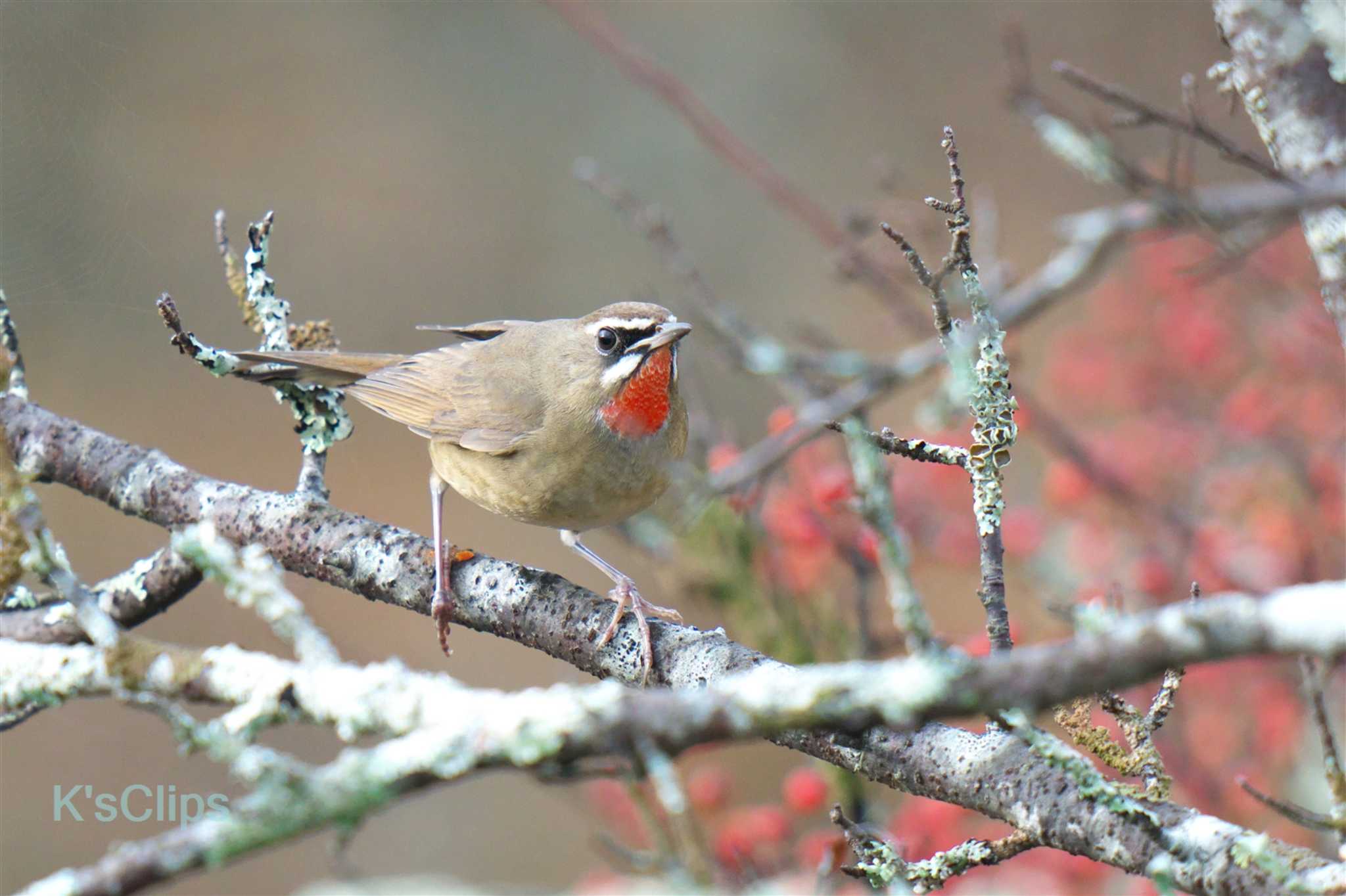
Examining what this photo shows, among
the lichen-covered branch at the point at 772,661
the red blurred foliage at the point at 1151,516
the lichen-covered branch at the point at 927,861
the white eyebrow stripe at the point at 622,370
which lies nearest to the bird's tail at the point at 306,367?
the lichen-covered branch at the point at 772,661

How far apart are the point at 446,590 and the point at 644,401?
1038 millimetres

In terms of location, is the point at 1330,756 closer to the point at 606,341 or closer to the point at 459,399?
the point at 606,341

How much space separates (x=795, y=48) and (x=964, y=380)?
9.63 metres

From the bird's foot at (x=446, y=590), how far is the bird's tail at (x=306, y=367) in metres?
0.78

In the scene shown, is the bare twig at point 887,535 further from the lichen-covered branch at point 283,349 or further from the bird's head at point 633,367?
the bird's head at point 633,367

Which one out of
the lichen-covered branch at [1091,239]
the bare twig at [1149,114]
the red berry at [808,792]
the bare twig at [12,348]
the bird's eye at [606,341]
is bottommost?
the lichen-covered branch at [1091,239]

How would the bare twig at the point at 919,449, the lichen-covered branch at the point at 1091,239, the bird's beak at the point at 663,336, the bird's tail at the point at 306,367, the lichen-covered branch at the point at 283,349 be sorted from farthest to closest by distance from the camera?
1. the bird's beak at the point at 663,336
2. the bird's tail at the point at 306,367
3. the lichen-covered branch at the point at 283,349
4. the bare twig at the point at 919,449
5. the lichen-covered branch at the point at 1091,239

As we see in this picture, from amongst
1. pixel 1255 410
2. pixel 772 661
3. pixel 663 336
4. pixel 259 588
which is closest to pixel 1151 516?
pixel 1255 410

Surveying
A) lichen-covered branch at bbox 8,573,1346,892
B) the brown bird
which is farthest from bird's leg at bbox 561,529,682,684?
lichen-covered branch at bbox 8,573,1346,892

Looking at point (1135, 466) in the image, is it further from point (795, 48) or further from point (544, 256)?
point (795, 48)

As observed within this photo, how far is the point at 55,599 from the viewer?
2916 mm

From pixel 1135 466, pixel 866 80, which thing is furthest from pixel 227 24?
pixel 1135 466

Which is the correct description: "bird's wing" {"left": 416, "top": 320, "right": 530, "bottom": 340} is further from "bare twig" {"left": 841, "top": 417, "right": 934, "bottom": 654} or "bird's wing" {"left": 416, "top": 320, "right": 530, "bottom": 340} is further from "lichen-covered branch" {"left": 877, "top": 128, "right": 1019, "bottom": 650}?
"bare twig" {"left": 841, "top": 417, "right": 934, "bottom": 654}

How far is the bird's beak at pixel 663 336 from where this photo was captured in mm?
3492
